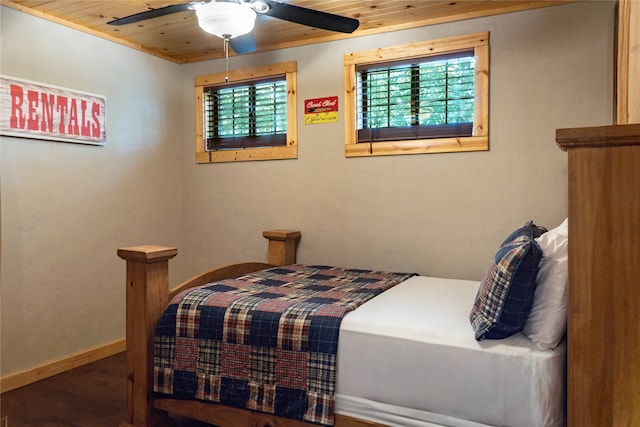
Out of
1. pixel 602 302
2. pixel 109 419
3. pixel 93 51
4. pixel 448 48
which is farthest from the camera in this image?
pixel 93 51

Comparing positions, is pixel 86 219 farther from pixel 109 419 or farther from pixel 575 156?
pixel 575 156

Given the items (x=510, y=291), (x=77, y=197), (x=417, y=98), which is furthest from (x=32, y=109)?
(x=510, y=291)

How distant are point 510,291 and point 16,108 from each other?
2.90 metres

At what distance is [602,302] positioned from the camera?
4.77ft

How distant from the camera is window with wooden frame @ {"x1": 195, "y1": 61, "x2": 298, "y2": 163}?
11.9 feet

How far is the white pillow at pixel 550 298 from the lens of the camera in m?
1.59

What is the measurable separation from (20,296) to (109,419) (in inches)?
40.4

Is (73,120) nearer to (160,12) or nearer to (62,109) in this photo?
(62,109)

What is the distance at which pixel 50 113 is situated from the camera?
2.99 metres

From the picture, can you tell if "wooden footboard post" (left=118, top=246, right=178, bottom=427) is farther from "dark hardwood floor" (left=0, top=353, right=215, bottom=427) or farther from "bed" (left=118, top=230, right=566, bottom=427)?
"dark hardwood floor" (left=0, top=353, right=215, bottom=427)

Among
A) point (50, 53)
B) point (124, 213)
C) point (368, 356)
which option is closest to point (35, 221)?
point (124, 213)

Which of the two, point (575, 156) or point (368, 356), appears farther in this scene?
point (368, 356)

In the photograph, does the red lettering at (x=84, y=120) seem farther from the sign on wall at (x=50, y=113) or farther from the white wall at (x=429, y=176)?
the white wall at (x=429, y=176)

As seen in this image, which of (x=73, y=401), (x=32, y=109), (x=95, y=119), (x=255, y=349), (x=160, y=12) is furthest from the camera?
(x=95, y=119)
